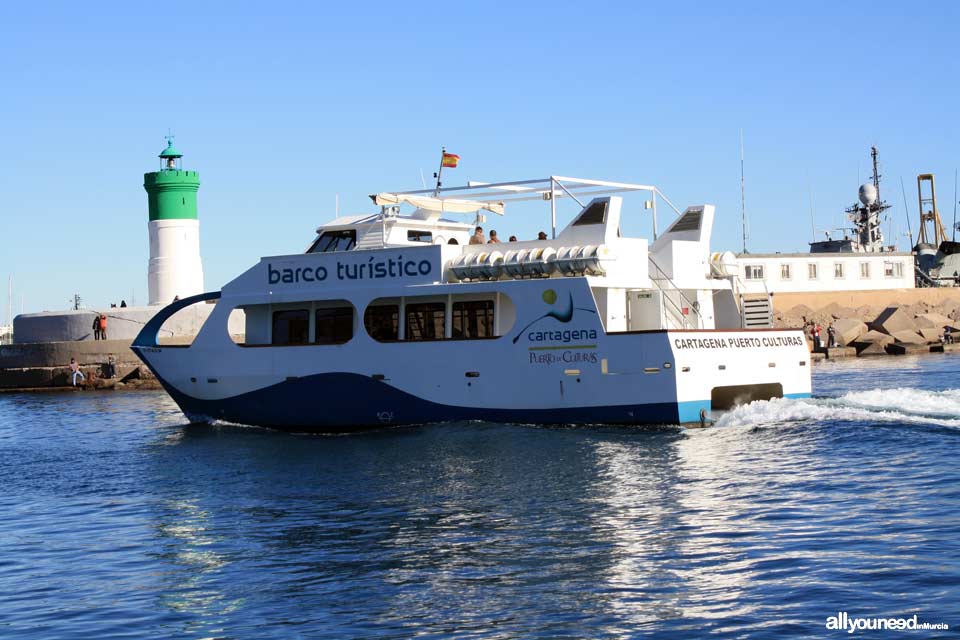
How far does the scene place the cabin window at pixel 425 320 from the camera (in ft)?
65.6

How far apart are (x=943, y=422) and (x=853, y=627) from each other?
30.4ft

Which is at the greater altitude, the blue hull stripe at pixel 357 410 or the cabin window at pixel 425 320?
the cabin window at pixel 425 320

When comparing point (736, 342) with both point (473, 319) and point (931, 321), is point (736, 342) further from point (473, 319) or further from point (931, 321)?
point (931, 321)

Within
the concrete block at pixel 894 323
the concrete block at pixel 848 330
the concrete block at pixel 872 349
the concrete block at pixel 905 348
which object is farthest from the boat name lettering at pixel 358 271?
the concrete block at pixel 894 323

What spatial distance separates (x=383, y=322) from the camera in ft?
67.2

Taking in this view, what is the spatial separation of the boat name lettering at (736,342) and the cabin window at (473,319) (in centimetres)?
340

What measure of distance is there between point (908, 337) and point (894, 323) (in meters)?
1.97

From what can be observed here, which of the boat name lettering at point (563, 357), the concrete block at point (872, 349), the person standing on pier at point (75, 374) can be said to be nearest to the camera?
the boat name lettering at point (563, 357)

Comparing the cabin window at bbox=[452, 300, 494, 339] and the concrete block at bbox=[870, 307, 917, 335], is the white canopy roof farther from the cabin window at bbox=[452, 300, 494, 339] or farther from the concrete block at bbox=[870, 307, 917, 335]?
the concrete block at bbox=[870, 307, 917, 335]

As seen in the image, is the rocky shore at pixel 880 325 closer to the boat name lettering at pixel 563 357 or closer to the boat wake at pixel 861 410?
the boat wake at pixel 861 410

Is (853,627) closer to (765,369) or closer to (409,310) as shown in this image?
(765,369)

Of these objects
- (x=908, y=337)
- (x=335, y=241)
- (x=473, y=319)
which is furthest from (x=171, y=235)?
(x=908, y=337)

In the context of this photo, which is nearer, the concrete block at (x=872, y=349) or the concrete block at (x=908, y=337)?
the concrete block at (x=872, y=349)

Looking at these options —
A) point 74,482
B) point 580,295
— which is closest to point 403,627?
point 74,482
